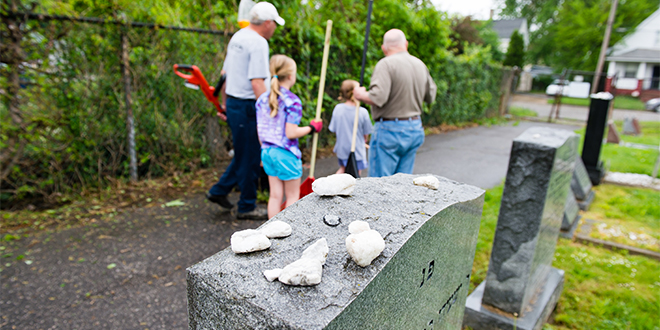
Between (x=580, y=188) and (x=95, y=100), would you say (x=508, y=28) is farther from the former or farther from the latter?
(x=95, y=100)

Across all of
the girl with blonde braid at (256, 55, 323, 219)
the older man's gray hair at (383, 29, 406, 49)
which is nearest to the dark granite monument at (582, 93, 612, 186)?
the older man's gray hair at (383, 29, 406, 49)

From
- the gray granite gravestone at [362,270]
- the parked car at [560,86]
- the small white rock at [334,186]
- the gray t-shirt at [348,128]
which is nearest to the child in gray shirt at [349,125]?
the gray t-shirt at [348,128]

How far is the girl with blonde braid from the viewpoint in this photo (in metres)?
3.07

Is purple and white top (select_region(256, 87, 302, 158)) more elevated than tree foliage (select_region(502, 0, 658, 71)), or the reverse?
tree foliage (select_region(502, 0, 658, 71))

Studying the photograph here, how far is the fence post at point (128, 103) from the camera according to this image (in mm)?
4480

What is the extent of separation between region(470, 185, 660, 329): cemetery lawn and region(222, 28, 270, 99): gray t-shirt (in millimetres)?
2598

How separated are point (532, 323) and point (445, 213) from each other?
1.89 meters

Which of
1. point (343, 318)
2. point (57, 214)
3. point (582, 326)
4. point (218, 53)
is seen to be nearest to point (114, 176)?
point (57, 214)

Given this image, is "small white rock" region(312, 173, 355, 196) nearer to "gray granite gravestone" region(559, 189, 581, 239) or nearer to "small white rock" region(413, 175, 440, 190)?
"small white rock" region(413, 175, 440, 190)

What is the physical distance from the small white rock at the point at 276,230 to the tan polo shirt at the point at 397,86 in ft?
8.09

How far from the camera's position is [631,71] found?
40438 millimetres

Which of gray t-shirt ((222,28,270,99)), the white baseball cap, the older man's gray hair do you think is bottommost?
gray t-shirt ((222,28,270,99))

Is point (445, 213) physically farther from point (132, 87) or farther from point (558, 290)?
point (132, 87)

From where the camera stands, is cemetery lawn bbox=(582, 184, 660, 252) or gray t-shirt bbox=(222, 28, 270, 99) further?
cemetery lawn bbox=(582, 184, 660, 252)
